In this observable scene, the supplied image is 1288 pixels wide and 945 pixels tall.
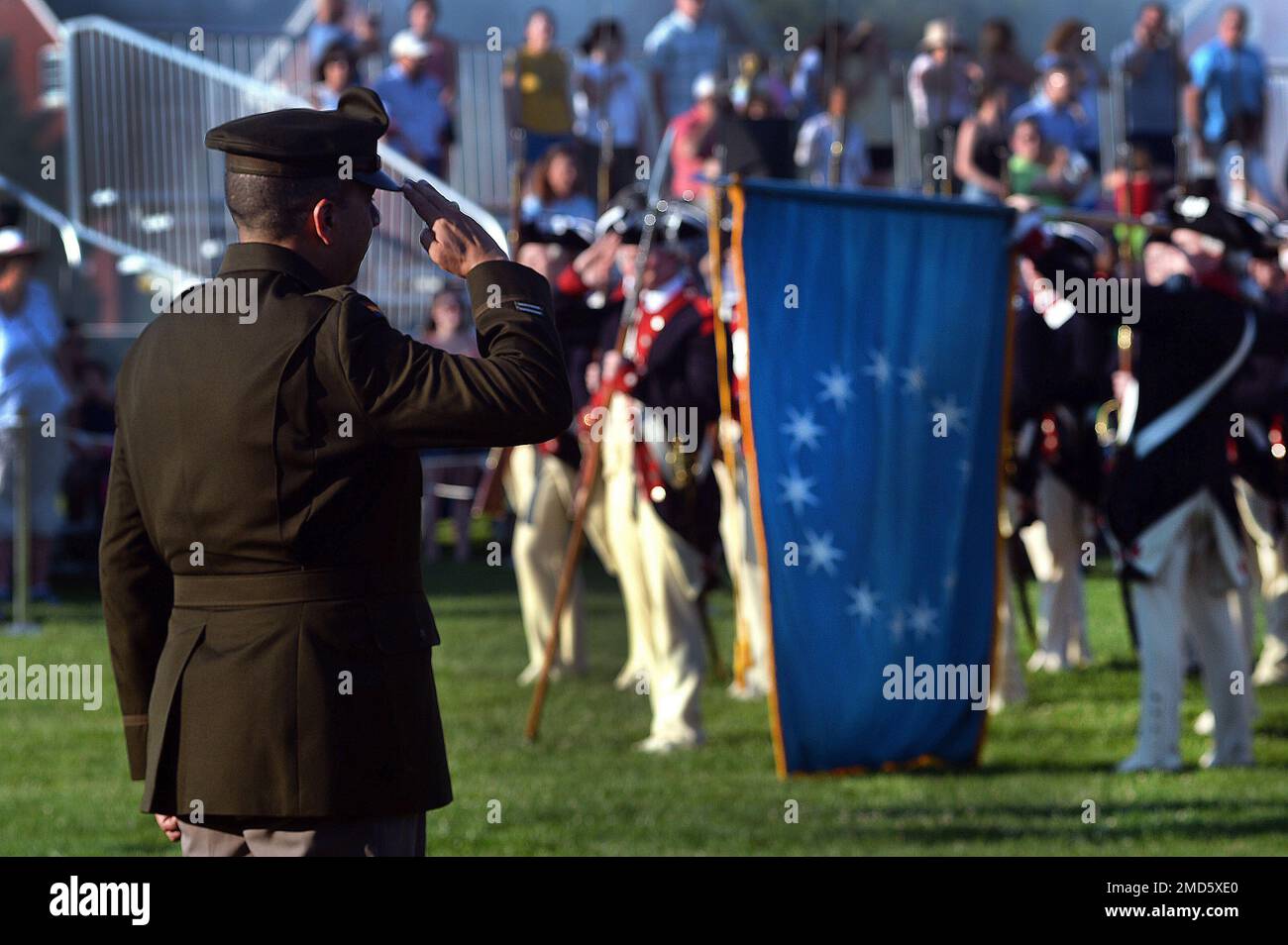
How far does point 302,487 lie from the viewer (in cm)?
394

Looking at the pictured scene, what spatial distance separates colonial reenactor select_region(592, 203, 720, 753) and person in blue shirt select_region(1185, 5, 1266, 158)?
25.5 feet

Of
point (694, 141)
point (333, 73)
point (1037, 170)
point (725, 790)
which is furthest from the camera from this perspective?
point (1037, 170)

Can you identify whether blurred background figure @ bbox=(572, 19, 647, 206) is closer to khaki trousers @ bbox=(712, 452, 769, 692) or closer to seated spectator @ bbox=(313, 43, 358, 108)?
seated spectator @ bbox=(313, 43, 358, 108)

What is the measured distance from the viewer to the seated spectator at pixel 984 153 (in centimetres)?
1488

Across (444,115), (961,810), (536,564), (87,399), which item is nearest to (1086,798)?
(961,810)

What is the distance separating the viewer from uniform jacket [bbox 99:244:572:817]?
12.8 ft

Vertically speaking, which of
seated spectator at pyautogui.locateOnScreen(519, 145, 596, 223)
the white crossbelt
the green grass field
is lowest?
the green grass field

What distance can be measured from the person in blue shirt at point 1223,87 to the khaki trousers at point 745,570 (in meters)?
6.28

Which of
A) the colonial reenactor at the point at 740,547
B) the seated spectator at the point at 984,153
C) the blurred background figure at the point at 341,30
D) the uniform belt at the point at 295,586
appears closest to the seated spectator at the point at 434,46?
the blurred background figure at the point at 341,30

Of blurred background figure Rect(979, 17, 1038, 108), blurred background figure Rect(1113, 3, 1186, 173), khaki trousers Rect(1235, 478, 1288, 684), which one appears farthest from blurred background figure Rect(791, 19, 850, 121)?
khaki trousers Rect(1235, 478, 1288, 684)

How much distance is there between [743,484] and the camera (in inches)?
459

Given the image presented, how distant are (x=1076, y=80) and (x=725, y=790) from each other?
905 centimetres

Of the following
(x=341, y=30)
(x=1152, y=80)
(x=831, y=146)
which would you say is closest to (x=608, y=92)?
(x=831, y=146)

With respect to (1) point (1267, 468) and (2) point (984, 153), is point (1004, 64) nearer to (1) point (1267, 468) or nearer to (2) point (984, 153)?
(2) point (984, 153)
